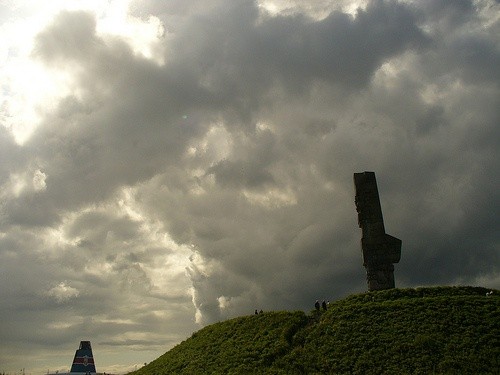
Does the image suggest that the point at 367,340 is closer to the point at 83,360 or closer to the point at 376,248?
the point at 376,248

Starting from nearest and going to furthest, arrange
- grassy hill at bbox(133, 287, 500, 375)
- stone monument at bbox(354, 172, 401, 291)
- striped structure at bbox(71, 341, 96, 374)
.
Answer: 1. grassy hill at bbox(133, 287, 500, 375)
2. stone monument at bbox(354, 172, 401, 291)
3. striped structure at bbox(71, 341, 96, 374)

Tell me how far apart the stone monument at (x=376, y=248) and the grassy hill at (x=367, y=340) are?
5.38ft

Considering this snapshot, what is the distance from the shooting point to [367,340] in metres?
29.4

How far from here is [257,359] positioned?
100ft

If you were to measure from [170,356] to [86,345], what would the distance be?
39.9 metres

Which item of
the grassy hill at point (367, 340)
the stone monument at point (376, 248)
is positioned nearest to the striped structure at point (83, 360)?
the grassy hill at point (367, 340)

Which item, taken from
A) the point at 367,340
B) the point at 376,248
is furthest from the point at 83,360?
the point at 367,340

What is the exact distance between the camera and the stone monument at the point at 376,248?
37.8 m

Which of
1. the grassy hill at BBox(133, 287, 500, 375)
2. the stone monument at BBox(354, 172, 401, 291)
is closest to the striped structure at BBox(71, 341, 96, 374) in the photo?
the grassy hill at BBox(133, 287, 500, 375)

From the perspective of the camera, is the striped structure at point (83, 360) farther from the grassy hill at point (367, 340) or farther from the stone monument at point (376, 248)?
the stone monument at point (376, 248)

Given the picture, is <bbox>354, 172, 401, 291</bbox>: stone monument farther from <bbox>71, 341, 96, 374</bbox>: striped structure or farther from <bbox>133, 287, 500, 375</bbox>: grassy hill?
<bbox>71, 341, 96, 374</bbox>: striped structure

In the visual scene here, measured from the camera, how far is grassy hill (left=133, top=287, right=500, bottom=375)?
26.7 m

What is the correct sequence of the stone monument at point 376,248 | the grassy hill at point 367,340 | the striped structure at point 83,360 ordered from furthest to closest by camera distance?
the striped structure at point 83,360 → the stone monument at point 376,248 → the grassy hill at point 367,340

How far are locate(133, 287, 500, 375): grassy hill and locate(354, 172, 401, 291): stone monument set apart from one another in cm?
164
